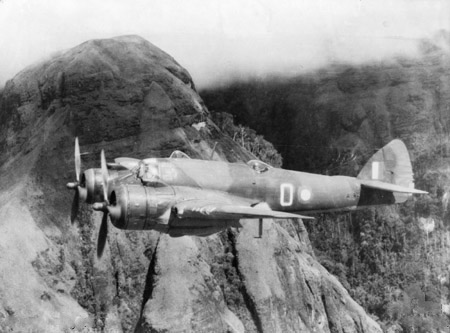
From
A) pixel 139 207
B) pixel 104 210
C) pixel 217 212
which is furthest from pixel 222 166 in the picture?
pixel 104 210

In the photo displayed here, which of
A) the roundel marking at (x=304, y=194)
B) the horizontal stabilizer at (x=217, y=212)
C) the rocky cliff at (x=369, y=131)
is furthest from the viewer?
the rocky cliff at (x=369, y=131)

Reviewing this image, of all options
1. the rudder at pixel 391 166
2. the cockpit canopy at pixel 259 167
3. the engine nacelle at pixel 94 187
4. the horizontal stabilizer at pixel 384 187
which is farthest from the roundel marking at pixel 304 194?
the engine nacelle at pixel 94 187

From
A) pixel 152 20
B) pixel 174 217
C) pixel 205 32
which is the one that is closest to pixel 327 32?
pixel 205 32

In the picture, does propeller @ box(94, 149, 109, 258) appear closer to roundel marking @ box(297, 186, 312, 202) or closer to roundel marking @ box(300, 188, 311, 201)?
roundel marking @ box(297, 186, 312, 202)

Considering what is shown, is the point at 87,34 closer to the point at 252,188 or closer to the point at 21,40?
the point at 21,40

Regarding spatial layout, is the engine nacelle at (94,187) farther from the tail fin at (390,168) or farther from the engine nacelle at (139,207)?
the tail fin at (390,168)

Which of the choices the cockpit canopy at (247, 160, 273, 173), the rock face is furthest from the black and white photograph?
the rock face

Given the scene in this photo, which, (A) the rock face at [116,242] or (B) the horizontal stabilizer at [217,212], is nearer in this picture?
(B) the horizontal stabilizer at [217,212]

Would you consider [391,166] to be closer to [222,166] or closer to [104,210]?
[222,166]
